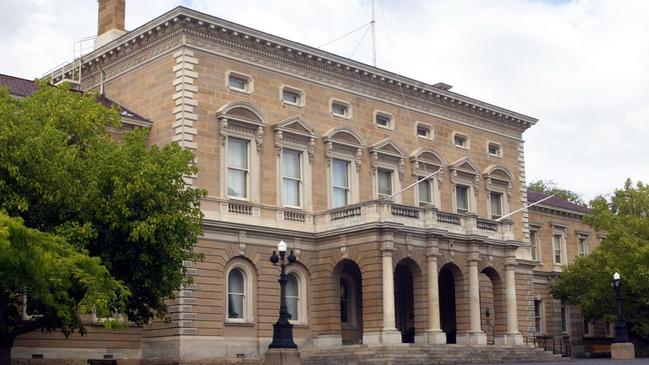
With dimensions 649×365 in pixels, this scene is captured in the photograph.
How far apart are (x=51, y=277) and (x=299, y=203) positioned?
20.7 meters

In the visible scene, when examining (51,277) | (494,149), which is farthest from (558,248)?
(51,277)

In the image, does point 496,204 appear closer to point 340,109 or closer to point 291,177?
point 340,109

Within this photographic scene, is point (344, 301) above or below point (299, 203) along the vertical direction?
below

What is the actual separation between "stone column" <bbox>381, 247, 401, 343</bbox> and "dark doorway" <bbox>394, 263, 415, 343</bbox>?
285 inches

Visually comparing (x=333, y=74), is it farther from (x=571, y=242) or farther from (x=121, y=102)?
(x=571, y=242)

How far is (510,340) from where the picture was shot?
4916cm

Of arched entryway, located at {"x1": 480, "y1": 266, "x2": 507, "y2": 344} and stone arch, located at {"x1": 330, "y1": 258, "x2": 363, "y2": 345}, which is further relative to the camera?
arched entryway, located at {"x1": 480, "y1": 266, "x2": 507, "y2": 344}

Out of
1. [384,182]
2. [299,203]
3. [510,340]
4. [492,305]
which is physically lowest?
[510,340]

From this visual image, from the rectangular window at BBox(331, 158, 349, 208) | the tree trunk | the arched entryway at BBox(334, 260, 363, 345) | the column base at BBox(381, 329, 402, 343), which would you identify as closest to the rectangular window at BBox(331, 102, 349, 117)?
the rectangular window at BBox(331, 158, 349, 208)

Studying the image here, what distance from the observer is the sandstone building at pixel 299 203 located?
42219mm

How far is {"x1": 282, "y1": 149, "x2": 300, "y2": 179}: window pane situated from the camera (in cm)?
4603

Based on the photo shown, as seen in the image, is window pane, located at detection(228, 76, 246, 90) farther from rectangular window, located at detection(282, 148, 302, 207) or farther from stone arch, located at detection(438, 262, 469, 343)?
stone arch, located at detection(438, 262, 469, 343)

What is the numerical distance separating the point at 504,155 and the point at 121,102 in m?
23.5

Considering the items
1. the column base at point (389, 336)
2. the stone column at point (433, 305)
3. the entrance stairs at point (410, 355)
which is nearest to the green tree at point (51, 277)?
the entrance stairs at point (410, 355)
